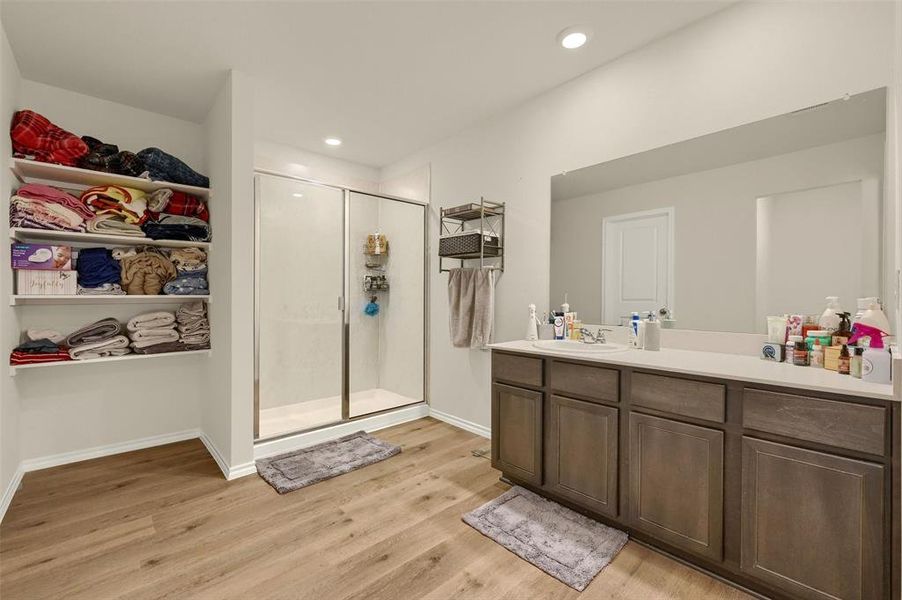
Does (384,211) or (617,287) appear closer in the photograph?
(617,287)

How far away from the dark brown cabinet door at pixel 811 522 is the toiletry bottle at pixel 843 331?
19.5 inches

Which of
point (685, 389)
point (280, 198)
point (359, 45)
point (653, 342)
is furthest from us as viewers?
point (280, 198)

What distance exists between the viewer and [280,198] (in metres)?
2.99

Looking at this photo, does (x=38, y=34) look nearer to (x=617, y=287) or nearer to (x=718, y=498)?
(x=617, y=287)

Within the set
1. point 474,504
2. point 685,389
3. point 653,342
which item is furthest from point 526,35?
point 474,504

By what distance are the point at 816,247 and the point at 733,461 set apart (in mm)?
970

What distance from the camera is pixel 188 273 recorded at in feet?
9.14

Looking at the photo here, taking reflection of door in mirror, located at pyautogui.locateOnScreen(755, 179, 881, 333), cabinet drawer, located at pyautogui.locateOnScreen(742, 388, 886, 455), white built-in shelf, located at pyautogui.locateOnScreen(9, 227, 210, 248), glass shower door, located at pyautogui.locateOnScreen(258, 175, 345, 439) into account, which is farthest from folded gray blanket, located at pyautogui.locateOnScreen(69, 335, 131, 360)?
reflection of door in mirror, located at pyautogui.locateOnScreen(755, 179, 881, 333)

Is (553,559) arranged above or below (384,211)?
below

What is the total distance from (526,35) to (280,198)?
203 cm

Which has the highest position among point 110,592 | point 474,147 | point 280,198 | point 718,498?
point 474,147

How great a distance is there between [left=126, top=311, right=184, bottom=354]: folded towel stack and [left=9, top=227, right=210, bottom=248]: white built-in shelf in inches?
19.6

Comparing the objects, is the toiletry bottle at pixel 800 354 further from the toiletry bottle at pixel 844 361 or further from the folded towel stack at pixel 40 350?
the folded towel stack at pixel 40 350

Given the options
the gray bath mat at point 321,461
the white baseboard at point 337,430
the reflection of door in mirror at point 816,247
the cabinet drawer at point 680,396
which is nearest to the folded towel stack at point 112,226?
the white baseboard at point 337,430
